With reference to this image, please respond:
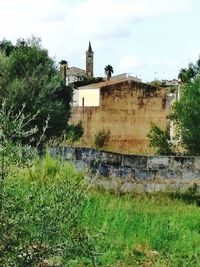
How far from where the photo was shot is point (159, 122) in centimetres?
4266

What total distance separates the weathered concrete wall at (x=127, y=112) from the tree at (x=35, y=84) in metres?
10.3

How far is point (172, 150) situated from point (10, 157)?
58.2ft

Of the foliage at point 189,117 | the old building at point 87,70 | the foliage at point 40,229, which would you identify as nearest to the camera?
the foliage at point 40,229

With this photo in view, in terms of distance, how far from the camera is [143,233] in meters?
9.58

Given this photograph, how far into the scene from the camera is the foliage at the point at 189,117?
2144 cm

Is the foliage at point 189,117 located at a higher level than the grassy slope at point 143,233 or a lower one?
higher

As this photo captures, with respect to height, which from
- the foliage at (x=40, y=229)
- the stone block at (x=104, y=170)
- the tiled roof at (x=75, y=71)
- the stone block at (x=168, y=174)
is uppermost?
the tiled roof at (x=75, y=71)

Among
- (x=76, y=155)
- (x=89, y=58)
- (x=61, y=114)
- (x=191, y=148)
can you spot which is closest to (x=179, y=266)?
(x=76, y=155)

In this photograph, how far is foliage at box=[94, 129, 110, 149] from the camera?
120ft

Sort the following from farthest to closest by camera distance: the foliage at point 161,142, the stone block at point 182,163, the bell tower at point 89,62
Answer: the bell tower at point 89,62 → the foliage at point 161,142 → the stone block at point 182,163

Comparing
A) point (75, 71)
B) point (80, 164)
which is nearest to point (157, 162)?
point (80, 164)

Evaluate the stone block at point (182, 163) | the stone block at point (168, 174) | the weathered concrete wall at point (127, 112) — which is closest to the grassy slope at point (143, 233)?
the stone block at point (168, 174)

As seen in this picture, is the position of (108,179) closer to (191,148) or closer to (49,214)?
(191,148)

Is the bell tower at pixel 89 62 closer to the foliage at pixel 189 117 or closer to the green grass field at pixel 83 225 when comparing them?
the foliage at pixel 189 117
